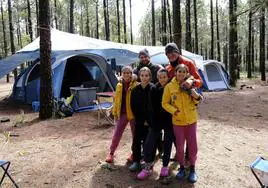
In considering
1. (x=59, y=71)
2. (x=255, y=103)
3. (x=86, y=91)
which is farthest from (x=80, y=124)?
(x=255, y=103)

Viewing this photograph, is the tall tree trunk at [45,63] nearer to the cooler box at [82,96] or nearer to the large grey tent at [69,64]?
the cooler box at [82,96]

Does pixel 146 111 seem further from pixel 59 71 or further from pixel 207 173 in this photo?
pixel 59 71

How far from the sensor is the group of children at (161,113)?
416cm

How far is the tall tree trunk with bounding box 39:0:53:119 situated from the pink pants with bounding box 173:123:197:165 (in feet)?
17.5

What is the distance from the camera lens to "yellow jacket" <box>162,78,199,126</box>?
415 cm

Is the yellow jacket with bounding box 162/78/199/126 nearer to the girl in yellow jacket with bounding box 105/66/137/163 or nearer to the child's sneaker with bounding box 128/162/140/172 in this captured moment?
the girl in yellow jacket with bounding box 105/66/137/163

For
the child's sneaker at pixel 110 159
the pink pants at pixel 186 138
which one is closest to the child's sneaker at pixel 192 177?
the pink pants at pixel 186 138

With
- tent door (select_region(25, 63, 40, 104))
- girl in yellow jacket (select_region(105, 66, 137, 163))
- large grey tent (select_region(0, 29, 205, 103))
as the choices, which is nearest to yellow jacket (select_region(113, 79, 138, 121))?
girl in yellow jacket (select_region(105, 66, 137, 163))

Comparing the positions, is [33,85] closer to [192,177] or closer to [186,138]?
[186,138]

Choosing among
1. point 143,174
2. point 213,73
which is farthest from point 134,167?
point 213,73

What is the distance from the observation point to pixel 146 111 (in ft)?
14.8

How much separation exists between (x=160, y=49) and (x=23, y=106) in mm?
7219

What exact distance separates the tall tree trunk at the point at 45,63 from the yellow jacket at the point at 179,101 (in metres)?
5.30

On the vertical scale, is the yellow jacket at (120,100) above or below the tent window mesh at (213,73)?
below
